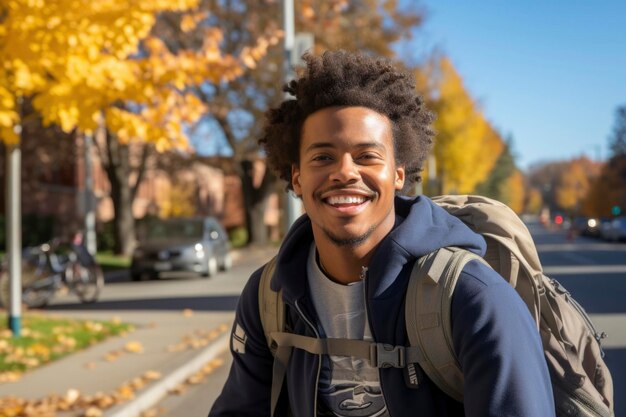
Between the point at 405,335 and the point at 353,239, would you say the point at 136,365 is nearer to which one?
the point at 353,239

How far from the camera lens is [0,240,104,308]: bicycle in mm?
13648

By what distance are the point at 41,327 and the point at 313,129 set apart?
9630 mm

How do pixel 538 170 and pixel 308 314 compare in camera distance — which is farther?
pixel 538 170

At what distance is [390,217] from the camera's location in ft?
7.54

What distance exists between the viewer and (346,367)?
7.09 feet

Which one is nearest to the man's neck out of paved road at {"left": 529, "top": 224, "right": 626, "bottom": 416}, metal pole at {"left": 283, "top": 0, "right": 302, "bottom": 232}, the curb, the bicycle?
the curb

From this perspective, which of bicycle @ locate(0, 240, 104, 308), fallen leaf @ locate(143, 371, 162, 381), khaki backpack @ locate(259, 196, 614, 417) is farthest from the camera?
bicycle @ locate(0, 240, 104, 308)

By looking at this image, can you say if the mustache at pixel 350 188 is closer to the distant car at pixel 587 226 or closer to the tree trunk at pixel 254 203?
the tree trunk at pixel 254 203

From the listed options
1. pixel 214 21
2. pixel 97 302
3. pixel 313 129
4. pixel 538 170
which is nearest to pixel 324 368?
pixel 313 129

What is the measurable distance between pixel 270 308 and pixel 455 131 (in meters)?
49.9

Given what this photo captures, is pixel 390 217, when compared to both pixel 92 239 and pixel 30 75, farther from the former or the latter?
pixel 92 239

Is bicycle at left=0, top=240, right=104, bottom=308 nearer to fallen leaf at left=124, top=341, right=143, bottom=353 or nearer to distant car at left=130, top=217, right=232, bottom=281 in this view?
fallen leaf at left=124, top=341, right=143, bottom=353

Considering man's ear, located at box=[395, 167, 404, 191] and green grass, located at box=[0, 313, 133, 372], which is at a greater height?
man's ear, located at box=[395, 167, 404, 191]

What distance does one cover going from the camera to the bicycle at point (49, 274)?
537 inches
